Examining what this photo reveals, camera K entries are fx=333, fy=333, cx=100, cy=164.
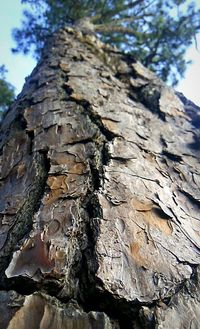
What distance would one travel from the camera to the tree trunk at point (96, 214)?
747 mm

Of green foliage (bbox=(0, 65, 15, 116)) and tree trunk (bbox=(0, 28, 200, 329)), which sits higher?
green foliage (bbox=(0, 65, 15, 116))

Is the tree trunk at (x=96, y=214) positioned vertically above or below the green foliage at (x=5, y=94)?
below

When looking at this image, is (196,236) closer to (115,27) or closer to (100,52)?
(100,52)

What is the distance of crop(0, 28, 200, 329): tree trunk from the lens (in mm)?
747

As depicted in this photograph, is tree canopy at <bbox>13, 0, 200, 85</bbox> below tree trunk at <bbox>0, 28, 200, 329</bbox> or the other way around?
the other way around

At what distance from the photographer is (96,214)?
0.97 metres

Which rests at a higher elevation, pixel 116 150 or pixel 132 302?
pixel 116 150

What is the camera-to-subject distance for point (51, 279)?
780 mm

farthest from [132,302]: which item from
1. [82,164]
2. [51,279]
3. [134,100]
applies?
[134,100]

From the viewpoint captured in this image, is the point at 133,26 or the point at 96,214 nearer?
the point at 96,214

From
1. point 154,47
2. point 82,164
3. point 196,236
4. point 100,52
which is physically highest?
point 154,47

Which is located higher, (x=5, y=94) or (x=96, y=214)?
(x=5, y=94)

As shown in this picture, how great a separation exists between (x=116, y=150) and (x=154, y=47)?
4.92 meters

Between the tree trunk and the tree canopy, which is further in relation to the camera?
the tree canopy
